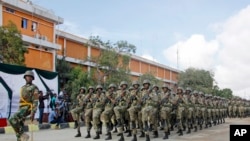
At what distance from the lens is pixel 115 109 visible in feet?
42.0

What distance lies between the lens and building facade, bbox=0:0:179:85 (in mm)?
25784

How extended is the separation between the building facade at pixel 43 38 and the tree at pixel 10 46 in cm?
355

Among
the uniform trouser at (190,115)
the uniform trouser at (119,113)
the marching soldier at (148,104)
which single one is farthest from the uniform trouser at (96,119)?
the uniform trouser at (190,115)

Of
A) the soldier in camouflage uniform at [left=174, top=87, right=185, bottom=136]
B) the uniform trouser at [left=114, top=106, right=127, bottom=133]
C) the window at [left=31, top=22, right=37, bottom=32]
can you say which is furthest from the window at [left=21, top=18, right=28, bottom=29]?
the uniform trouser at [left=114, top=106, right=127, bottom=133]

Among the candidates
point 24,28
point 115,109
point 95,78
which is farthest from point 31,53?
point 115,109

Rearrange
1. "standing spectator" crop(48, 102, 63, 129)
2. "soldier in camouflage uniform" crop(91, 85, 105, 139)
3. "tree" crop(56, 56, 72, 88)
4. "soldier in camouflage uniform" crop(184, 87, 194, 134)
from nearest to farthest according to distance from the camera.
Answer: "soldier in camouflage uniform" crop(91, 85, 105, 139)
"soldier in camouflage uniform" crop(184, 87, 194, 134)
"standing spectator" crop(48, 102, 63, 129)
"tree" crop(56, 56, 72, 88)

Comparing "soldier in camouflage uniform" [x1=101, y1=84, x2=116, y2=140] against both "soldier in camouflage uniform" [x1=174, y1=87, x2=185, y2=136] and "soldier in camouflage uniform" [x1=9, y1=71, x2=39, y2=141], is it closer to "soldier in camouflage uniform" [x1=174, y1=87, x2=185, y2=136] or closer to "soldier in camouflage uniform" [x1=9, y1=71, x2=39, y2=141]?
"soldier in camouflage uniform" [x1=174, y1=87, x2=185, y2=136]

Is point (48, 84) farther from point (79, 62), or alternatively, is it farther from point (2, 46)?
point (79, 62)

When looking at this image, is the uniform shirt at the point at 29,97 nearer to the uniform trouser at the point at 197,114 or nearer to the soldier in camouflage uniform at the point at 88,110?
the soldier in camouflage uniform at the point at 88,110

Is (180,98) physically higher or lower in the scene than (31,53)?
lower

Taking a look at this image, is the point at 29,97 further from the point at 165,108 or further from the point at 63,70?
the point at 63,70

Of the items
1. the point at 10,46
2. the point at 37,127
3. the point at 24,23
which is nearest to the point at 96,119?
the point at 37,127

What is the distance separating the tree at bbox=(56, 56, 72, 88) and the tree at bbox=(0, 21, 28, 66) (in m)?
8.05

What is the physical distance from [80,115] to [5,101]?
134 inches
